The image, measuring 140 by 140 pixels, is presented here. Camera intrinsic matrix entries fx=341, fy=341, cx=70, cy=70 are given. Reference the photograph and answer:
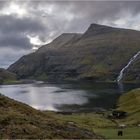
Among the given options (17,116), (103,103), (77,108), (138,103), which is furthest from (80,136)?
(103,103)

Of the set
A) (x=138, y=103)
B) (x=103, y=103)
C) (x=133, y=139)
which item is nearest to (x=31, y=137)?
(x=133, y=139)

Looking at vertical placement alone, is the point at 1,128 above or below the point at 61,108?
below

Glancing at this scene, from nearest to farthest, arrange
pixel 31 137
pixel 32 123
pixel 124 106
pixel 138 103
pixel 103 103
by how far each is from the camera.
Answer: pixel 31 137
pixel 32 123
pixel 138 103
pixel 124 106
pixel 103 103

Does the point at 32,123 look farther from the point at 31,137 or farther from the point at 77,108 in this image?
the point at 77,108

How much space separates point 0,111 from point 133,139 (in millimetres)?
18785

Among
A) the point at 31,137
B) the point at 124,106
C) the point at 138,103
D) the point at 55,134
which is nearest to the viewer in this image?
the point at 31,137

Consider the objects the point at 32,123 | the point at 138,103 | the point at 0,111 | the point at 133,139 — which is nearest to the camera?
the point at 32,123

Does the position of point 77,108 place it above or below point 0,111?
above

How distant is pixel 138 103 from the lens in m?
149

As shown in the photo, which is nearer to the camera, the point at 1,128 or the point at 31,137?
the point at 31,137

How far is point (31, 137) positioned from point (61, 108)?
130113mm

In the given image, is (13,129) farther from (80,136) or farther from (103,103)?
(103,103)

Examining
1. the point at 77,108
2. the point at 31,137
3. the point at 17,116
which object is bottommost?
the point at 31,137

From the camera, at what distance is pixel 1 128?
38250mm
